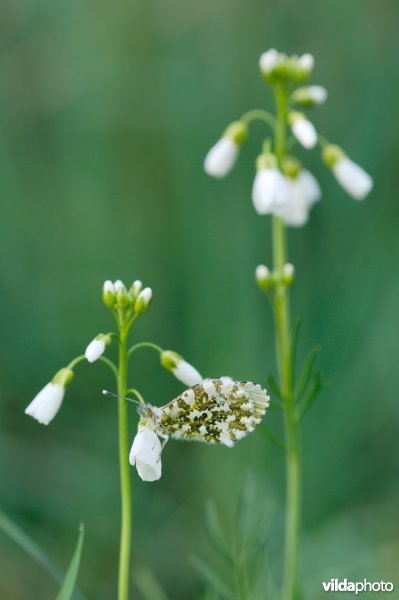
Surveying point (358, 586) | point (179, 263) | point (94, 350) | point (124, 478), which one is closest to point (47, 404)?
point (94, 350)

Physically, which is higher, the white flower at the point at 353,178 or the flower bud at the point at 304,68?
the flower bud at the point at 304,68

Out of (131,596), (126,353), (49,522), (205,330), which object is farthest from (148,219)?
(126,353)

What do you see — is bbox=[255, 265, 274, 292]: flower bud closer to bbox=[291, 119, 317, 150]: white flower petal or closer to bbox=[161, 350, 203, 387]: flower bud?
bbox=[291, 119, 317, 150]: white flower petal

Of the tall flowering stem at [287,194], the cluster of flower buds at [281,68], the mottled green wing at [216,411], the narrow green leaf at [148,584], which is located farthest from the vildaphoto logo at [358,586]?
the cluster of flower buds at [281,68]

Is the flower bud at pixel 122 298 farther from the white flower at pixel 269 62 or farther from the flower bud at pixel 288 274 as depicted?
the white flower at pixel 269 62

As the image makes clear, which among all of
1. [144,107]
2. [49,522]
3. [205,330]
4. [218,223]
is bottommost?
[49,522]

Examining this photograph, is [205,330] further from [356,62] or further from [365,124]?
[356,62]

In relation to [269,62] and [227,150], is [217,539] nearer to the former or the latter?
[227,150]
